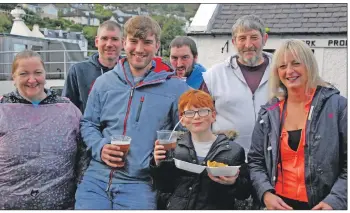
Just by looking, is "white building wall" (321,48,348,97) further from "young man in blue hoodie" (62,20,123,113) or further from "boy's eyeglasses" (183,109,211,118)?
"boy's eyeglasses" (183,109,211,118)

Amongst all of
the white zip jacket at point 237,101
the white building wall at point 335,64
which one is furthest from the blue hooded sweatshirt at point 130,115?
the white building wall at point 335,64

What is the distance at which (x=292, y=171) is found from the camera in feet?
9.94

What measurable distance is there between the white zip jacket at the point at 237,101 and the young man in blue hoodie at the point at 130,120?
1.41ft

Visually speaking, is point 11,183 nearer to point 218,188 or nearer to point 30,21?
point 218,188

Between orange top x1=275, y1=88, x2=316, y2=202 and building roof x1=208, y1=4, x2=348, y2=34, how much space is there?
8.09 meters

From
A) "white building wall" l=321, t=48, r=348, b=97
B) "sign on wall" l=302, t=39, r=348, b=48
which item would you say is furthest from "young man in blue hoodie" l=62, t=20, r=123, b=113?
"white building wall" l=321, t=48, r=348, b=97

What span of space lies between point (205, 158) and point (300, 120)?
0.71m

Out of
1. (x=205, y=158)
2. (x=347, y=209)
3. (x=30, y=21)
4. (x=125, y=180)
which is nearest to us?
(x=347, y=209)

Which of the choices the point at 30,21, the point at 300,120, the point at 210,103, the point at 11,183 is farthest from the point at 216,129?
the point at 30,21

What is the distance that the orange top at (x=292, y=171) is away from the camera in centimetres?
299

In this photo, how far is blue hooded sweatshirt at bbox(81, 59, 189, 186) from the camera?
3.41m

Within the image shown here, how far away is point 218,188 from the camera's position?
3070 mm

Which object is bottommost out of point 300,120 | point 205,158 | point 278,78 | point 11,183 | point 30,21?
point 11,183

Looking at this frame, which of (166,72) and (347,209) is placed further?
(166,72)
